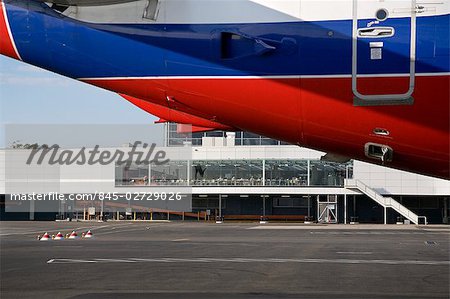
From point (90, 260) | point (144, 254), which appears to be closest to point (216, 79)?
point (90, 260)

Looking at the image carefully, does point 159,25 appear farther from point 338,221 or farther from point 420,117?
point 338,221

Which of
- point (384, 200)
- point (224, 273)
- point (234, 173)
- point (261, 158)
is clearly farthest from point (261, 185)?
point (224, 273)

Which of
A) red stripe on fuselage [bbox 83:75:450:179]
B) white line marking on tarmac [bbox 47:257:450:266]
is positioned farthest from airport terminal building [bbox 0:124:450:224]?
red stripe on fuselage [bbox 83:75:450:179]

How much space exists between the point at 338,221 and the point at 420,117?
65.7 metres

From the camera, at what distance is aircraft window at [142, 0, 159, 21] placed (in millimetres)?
8297

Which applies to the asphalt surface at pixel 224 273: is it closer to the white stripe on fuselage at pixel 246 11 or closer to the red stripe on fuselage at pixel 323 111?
the red stripe on fuselage at pixel 323 111

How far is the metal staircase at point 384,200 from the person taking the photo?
66.8m

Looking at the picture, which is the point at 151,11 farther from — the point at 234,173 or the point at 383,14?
the point at 234,173

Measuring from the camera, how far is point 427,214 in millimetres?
73875

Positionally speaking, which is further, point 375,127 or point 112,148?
point 112,148

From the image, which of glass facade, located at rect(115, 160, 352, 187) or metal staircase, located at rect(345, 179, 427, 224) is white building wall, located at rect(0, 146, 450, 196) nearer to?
glass facade, located at rect(115, 160, 352, 187)

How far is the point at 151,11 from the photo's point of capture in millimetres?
8305

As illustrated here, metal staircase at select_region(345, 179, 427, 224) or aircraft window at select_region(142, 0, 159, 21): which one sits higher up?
aircraft window at select_region(142, 0, 159, 21)

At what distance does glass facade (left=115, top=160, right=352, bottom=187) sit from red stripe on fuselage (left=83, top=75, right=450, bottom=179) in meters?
63.3
